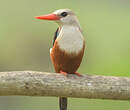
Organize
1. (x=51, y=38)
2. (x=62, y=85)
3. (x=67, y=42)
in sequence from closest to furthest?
(x=62, y=85)
(x=67, y=42)
(x=51, y=38)

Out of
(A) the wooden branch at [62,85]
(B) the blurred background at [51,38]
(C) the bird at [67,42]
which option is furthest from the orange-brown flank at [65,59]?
(B) the blurred background at [51,38]

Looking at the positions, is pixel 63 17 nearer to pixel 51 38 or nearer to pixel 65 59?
pixel 65 59

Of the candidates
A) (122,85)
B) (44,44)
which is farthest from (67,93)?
(44,44)

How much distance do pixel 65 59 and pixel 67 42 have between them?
0.13m

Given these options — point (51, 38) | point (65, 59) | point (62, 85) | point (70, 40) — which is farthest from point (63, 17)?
point (51, 38)

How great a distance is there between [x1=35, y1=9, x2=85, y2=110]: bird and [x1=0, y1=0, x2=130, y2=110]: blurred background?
482 cm

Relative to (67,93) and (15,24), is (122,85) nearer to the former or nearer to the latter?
(67,93)

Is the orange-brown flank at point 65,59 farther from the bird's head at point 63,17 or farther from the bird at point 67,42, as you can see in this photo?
the bird's head at point 63,17

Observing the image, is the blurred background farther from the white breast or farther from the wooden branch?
the wooden branch

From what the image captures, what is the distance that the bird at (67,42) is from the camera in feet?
10.7

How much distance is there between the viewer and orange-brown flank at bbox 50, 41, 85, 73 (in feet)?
10.8

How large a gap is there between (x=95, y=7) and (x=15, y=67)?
11.4 feet

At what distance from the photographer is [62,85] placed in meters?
3.08

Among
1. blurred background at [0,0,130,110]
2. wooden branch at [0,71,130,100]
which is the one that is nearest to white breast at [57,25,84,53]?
wooden branch at [0,71,130,100]
